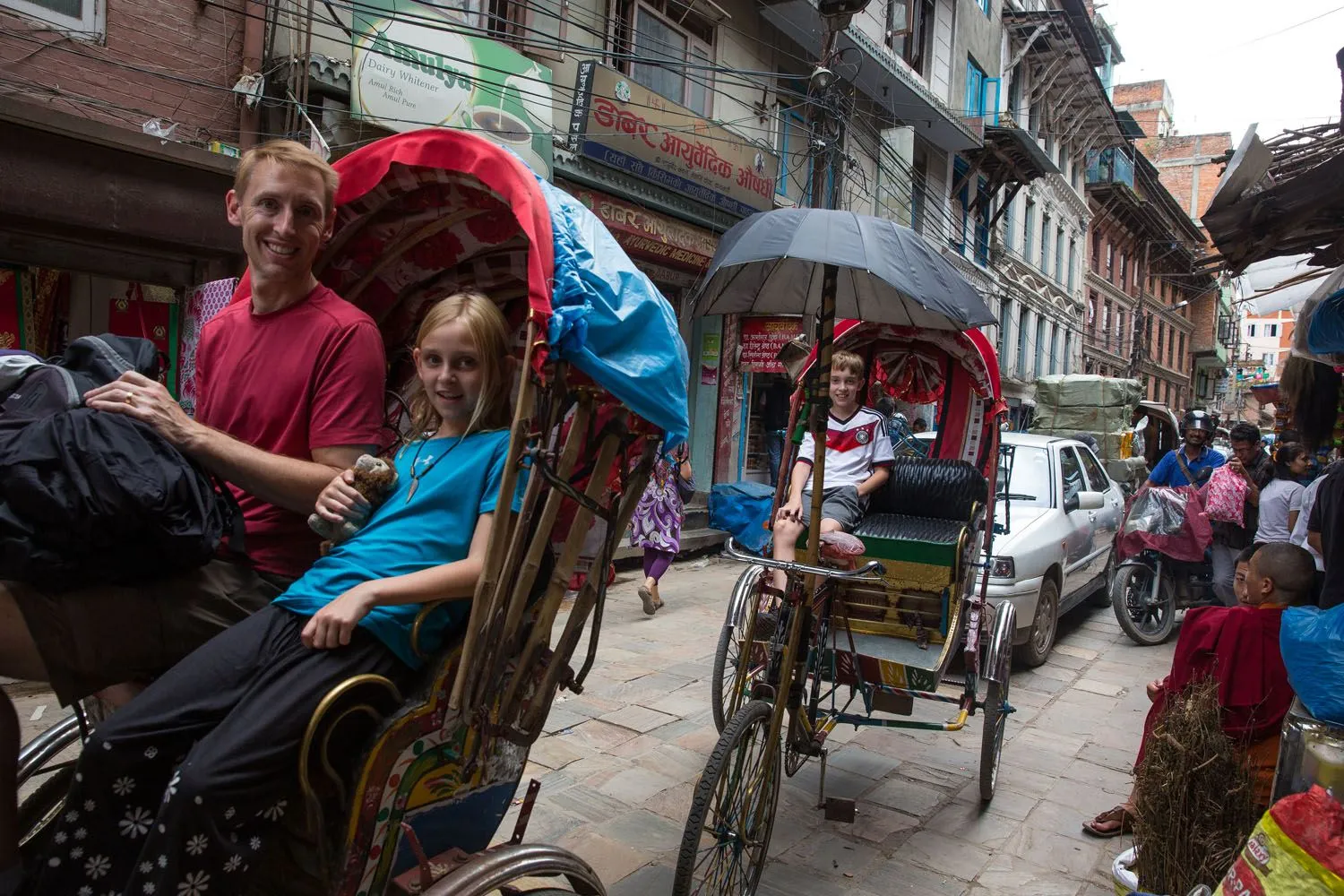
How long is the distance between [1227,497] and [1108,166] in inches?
1081

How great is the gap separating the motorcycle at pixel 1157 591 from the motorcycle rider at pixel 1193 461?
29.9 inches

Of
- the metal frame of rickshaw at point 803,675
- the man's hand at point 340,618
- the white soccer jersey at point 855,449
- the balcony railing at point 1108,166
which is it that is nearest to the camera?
the man's hand at point 340,618

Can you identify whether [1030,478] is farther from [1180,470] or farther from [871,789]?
[871,789]

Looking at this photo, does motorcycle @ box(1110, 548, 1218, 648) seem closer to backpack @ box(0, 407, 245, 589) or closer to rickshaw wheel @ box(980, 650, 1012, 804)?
rickshaw wheel @ box(980, 650, 1012, 804)

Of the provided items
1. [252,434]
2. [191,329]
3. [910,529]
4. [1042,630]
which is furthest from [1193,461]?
[191,329]

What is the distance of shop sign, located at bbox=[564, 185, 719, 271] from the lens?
31.1 feet

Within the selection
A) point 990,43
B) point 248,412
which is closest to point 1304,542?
point 248,412

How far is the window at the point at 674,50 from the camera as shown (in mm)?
10328

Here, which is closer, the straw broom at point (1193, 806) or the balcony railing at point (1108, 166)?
the straw broom at point (1193, 806)

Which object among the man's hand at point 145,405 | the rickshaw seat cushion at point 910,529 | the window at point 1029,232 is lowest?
the rickshaw seat cushion at point 910,529

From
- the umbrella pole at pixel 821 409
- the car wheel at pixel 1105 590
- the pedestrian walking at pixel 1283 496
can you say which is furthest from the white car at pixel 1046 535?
the umbrella pole at pixel 821 409

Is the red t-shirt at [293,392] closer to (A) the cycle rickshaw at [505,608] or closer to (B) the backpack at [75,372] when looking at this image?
(B) the backpack at [75,372]

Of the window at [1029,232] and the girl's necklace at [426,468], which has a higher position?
the window at [1029,232]

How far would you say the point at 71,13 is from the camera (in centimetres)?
549
